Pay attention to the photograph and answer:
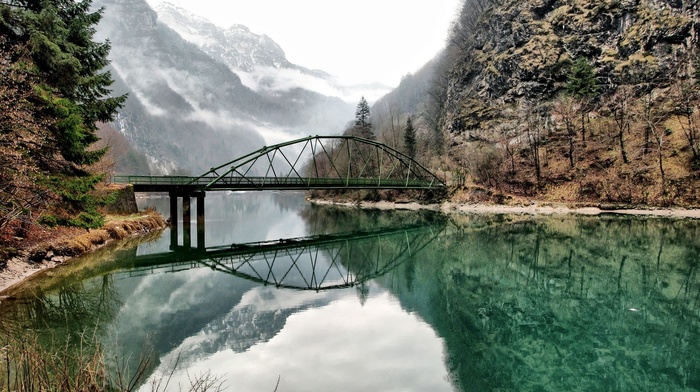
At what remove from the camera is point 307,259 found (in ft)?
82.0

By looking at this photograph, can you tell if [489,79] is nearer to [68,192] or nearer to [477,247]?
[477,247]

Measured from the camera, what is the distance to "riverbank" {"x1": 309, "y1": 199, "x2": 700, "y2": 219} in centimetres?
4138

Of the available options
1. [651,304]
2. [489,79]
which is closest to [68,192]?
[651,304]

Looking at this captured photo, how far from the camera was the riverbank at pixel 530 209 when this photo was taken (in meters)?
41.4

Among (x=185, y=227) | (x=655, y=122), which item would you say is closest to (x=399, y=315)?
(x=185, y=227)

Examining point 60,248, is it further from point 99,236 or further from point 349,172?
point 349,172

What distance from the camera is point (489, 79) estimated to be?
7731 centimetres

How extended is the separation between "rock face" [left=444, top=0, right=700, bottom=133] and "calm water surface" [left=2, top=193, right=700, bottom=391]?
51895 millimetres

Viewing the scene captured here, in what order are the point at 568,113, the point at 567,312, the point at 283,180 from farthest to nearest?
the point at 568,113, the point at 283,180, the point at 567,312

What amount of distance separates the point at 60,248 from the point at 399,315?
56.9ft

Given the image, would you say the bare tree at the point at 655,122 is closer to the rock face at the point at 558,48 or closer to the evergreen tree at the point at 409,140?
the rock face at the point at 558,48

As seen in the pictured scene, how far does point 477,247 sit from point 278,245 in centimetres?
1531

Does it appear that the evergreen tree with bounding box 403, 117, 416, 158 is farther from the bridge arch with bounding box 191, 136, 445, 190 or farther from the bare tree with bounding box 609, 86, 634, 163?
the bare tree with bounding box 609, 86, 634, 163

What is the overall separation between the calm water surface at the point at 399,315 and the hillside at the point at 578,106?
96.2ft
